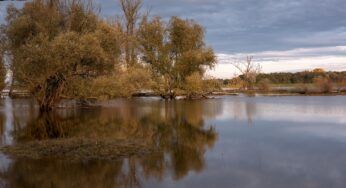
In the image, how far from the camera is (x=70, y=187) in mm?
9492

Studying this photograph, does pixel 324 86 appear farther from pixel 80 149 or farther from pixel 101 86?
pixel 80 149

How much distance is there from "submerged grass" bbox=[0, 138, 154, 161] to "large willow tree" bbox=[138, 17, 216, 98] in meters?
35.3

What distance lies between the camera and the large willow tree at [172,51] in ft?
164

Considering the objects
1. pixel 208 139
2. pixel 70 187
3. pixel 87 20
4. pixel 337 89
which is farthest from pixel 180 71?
pixel 70 187

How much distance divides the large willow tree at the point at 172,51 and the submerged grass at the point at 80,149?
35.3 metres

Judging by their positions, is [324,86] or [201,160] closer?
[201,160]

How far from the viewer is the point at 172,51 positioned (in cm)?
5119

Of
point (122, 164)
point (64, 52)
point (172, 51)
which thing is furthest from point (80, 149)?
point (172, 51)

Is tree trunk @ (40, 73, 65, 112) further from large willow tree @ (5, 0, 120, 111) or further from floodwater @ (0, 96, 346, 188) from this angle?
floodwater @ (0, 96, 346, 188)

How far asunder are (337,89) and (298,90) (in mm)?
6115

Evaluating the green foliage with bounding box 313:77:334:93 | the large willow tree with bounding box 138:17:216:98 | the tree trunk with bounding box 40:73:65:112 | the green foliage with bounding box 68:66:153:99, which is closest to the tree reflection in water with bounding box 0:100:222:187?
the tree trunk with bounding box 40:73:65:112

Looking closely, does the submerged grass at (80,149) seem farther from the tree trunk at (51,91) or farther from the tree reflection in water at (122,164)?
the tree trunk at (51,91)

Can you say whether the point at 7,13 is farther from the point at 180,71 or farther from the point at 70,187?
the point at 70,187

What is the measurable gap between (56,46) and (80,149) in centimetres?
1629
